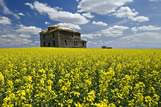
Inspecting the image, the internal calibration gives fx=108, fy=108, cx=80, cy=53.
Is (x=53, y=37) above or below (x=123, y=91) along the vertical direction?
above

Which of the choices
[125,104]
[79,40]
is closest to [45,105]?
[125,104]

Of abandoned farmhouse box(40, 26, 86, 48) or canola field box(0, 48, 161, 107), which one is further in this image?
abandoned farmhouse box(40, 26, 86, 48)

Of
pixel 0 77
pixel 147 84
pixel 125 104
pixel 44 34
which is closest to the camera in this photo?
pixel 125 104

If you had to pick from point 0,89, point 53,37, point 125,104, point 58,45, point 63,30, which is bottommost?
point 125,104

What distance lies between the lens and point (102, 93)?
4.16 m

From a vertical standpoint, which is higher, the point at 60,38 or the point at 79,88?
the point at 60,38

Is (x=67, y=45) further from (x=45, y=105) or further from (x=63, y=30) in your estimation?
(x=45, y=105)

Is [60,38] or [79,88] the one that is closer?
[79,88]

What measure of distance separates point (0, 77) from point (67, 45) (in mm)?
41937

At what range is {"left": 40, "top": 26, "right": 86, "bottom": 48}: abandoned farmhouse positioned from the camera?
43.7 m

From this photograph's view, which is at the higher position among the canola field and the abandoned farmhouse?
the abandoned farmhouse

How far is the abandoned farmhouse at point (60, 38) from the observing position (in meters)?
43.7

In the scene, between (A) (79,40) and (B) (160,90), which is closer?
(B) (160,90)

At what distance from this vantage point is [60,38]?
143 ft
